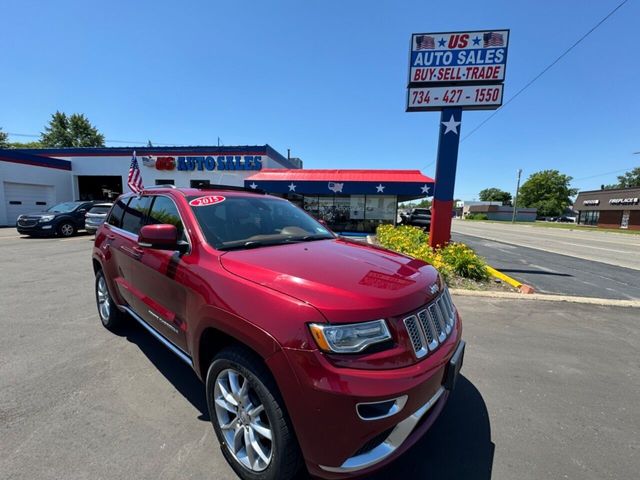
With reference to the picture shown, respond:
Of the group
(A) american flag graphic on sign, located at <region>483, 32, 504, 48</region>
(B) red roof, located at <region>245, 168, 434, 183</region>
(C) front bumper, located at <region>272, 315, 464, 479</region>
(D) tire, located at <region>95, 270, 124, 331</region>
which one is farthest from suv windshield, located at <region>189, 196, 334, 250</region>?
(B) red roof, located at <region>245, 168, 434, 183</region>

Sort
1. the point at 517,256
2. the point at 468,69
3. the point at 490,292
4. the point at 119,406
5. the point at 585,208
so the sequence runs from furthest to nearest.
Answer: the point at 585,208
the point at 517,256
the point at 468,69
the point at 490,292
the point at 119,406

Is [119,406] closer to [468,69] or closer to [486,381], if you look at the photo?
[486,381]

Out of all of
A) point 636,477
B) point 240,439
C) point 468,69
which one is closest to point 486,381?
point 636,477

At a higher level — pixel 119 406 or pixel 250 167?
pixel 250 167

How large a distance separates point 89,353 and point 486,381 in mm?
4315

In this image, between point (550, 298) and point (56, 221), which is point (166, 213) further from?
point (56, 221)

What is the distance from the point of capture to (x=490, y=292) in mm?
6039

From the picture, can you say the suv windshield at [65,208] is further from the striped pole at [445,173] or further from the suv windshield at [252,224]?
the striped pole at [445,173]

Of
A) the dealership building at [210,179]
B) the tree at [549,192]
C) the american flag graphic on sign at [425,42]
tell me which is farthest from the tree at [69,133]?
the tree at [549,192]

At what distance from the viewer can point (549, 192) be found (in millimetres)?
94250

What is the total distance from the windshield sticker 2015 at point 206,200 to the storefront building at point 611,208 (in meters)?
61.5

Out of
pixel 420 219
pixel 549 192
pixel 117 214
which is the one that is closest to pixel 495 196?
pixel 549 192

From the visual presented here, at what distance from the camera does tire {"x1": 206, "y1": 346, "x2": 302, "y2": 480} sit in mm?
1685

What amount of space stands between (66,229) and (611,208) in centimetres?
6805
